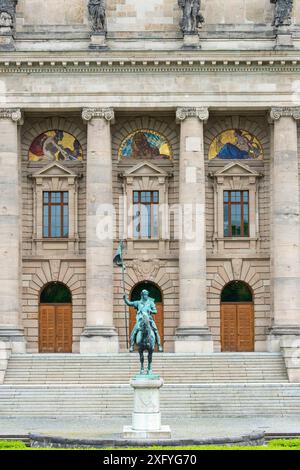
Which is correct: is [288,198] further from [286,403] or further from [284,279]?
[286,403]

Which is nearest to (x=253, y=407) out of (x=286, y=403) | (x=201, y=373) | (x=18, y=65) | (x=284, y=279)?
(x=286, y=403)

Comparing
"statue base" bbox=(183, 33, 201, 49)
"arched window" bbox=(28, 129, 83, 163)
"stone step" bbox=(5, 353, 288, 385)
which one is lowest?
"stone step" bbox=(5, 353, 288, 385)

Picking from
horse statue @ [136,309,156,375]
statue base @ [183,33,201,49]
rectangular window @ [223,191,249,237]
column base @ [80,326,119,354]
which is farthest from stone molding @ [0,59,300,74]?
horse statue @ [136,309,156,375]

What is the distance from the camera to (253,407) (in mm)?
44062

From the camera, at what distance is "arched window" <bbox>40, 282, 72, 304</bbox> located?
54750 millimetres

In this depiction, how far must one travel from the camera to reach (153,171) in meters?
54.8

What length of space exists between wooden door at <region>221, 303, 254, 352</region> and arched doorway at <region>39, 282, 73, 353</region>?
24.9ft

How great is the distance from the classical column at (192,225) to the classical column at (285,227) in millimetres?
3393

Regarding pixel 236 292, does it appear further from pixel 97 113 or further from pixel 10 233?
pixel 10 233

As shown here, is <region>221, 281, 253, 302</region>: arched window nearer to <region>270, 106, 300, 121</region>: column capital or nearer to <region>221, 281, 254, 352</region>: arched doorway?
<region>221, 281, 254, 352</region>: arched doorway

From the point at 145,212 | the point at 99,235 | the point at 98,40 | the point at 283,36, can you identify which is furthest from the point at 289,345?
the point at 98,40

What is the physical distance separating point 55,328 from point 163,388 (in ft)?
35.1

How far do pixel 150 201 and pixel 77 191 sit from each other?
144 inches

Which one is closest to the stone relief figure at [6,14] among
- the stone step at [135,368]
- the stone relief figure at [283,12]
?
the stone relief figure at [283,12]
